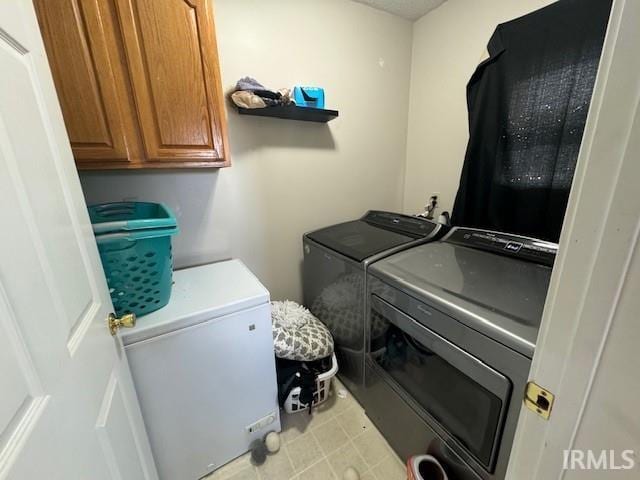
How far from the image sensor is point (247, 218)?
1.69 m

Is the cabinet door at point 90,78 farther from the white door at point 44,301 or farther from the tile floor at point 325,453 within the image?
the tile floor at point 325,453

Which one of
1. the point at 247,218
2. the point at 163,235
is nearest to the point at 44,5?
the point at 163,235

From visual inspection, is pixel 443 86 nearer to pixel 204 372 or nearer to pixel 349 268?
pixel 349 268

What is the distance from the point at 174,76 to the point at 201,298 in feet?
3.08

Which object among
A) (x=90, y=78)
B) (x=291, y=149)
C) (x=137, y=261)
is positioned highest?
(x=90, y=78)

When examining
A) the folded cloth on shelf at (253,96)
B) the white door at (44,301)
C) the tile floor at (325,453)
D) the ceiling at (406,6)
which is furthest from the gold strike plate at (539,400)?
the ceiling at (406,6)

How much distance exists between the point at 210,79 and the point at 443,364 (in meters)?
1.50

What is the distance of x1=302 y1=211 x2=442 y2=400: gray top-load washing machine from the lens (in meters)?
1.40

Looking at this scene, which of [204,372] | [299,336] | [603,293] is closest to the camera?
[603,293]

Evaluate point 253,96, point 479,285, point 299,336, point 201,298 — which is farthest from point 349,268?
point 253,96

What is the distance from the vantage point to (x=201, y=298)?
1.18 m

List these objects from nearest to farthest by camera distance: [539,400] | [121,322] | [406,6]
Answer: [539,400] → [121,322] → [406,6]

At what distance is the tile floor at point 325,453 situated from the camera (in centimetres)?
125

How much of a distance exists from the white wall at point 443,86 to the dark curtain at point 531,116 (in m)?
0.15
